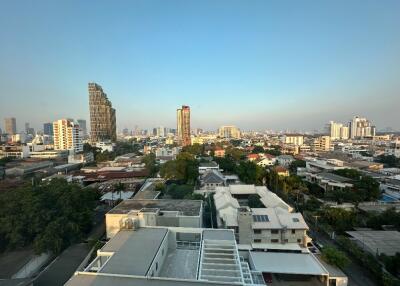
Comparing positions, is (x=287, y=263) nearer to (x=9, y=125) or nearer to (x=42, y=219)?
(x=42, y=219)

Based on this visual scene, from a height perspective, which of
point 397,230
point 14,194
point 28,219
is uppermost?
point 14,194

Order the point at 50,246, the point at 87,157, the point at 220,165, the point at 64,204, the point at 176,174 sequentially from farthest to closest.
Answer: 1. the point at 87,157
2. the point at 220,165
3. the point at 176,174
4. the point at 64,204
5. the point at 50,246

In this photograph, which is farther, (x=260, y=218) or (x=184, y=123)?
(x=184, y=123)

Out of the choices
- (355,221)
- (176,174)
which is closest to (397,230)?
(355,221)

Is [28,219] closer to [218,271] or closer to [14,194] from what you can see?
[14,194]

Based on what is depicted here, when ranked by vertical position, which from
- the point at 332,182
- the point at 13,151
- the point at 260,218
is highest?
the point at 13,151

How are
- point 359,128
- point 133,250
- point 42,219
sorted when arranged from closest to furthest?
point 133,250, point 42,219, point 359,128

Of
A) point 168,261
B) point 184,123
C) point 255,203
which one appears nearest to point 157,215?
point 168,261
